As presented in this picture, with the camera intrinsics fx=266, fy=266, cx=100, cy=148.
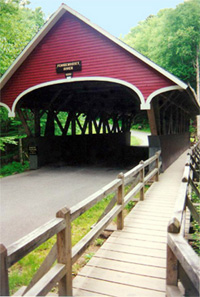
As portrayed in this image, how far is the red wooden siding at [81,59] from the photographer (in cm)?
925

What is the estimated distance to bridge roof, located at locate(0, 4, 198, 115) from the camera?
30.0ft

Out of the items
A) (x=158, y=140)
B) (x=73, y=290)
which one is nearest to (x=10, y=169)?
(x=158, y=140)

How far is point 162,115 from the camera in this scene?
11.4m

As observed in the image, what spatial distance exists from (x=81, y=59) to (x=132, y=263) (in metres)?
8.08

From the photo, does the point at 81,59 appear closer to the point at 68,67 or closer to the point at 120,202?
the point at 68,67

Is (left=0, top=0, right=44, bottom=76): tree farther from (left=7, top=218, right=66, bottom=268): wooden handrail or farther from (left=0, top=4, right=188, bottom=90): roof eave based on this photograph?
(left=7, top=218, right=66, bottom=268): wooden handrail

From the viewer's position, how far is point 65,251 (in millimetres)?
2596

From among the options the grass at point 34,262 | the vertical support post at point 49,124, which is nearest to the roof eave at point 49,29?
the vertical support post at point 49,124

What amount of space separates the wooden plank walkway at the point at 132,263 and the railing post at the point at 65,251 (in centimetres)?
26

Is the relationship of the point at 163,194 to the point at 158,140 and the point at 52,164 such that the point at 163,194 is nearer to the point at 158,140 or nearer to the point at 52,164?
the point at 158,140

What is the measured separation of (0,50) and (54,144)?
5.03 meters

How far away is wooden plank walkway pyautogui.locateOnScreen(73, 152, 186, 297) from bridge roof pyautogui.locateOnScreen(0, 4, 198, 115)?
5103 millimetres

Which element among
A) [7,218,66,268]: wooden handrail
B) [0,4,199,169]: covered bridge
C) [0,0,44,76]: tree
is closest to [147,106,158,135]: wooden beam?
[0,4,199,169]: covered bridge

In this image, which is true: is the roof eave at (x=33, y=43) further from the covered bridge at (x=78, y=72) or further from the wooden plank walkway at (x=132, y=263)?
the wooden plank walkway at (x=132, y=263)
